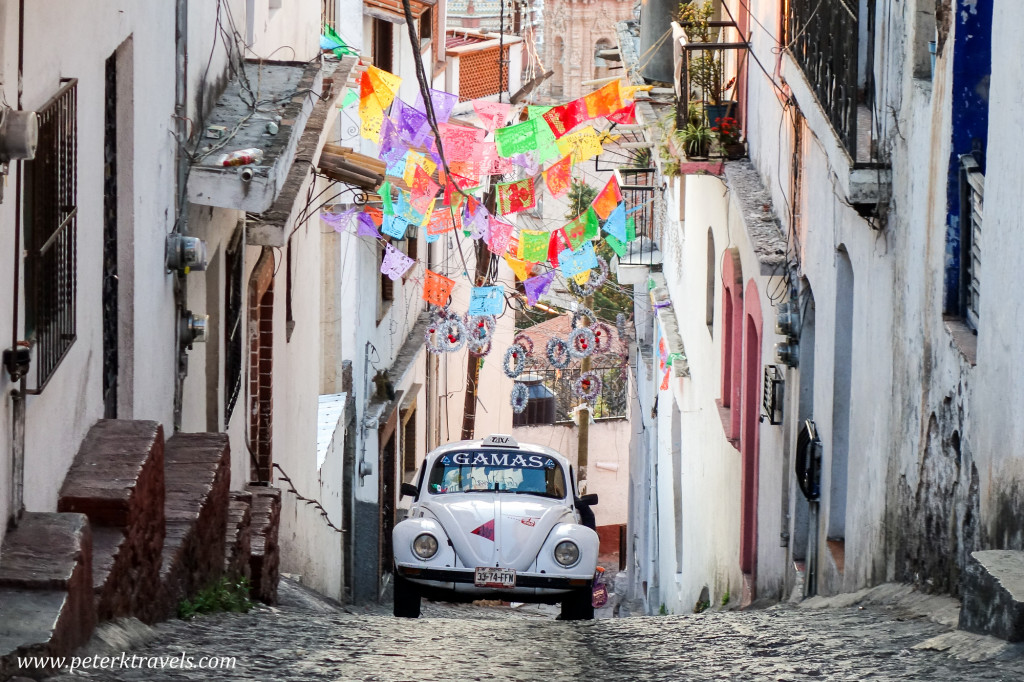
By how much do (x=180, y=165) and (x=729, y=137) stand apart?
7364 mm

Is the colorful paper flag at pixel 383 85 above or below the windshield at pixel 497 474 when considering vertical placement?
above

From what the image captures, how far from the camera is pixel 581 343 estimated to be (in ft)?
80.8

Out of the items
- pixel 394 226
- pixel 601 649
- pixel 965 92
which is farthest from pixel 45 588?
pixel 394 226

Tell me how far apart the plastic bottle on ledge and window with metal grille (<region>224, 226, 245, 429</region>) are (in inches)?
79.8

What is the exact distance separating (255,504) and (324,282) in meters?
7.00

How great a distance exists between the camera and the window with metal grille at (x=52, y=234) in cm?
598

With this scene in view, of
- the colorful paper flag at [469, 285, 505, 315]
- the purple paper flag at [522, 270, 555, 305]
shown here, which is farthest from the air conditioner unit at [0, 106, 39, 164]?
the colorful paper flag at [469, 285, 505, 315]

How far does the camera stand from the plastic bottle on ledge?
9242 millimetres

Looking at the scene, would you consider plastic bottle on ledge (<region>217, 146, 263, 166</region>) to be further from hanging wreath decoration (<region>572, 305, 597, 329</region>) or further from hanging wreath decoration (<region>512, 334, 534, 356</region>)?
hanging wreath decoration (<region>512, 334, 534, 356</region>)

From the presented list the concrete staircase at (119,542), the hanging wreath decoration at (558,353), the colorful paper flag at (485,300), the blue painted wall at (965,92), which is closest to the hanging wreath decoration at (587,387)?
the hanging wreath decoration at (558,353)

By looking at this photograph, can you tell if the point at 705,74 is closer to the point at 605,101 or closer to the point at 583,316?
the point at 605,101

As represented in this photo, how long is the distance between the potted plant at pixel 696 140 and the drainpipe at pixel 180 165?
21.6 ft

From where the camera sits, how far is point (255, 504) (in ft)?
35.2

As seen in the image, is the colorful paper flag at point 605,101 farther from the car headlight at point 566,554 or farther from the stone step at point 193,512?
the stone step at point 193,512
